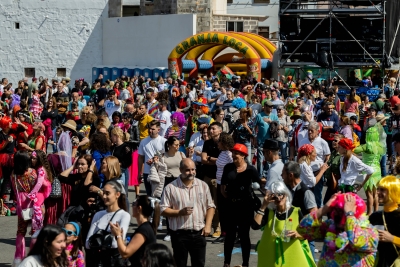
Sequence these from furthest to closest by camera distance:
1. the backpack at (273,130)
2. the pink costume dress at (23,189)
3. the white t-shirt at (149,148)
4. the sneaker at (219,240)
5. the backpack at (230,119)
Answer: the backpack at (273,130), the backpack at (230,119), the white t-shirt at (149,148), the sneaker at (219,240), the pink costume dress at (23,189)

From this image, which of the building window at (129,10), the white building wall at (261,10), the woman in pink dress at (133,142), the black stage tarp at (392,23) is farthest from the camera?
the white building wall at (261,10)

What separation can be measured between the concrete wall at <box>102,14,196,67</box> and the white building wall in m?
8.07

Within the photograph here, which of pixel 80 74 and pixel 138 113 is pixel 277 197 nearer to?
pixel 138 113

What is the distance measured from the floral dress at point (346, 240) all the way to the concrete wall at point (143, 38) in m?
33.1

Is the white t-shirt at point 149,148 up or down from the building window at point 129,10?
down

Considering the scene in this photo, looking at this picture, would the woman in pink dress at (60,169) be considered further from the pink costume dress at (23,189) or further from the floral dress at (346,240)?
the floral dress at (346,240)

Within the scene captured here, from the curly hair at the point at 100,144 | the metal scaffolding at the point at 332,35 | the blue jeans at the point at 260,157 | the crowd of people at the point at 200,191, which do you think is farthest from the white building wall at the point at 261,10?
the curly hair at the point at 100,144

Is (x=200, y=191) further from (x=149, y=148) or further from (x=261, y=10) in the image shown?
(x=261, y=10)

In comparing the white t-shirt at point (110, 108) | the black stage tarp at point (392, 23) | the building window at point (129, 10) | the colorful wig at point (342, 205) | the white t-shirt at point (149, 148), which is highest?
the building window at point (129, 10)

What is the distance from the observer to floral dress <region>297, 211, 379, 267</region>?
20.2 feet

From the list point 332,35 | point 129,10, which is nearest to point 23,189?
point 332,35

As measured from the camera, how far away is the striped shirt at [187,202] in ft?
26.8

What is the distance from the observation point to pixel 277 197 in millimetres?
7324

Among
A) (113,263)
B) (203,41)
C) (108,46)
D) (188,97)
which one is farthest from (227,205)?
(108,46)
